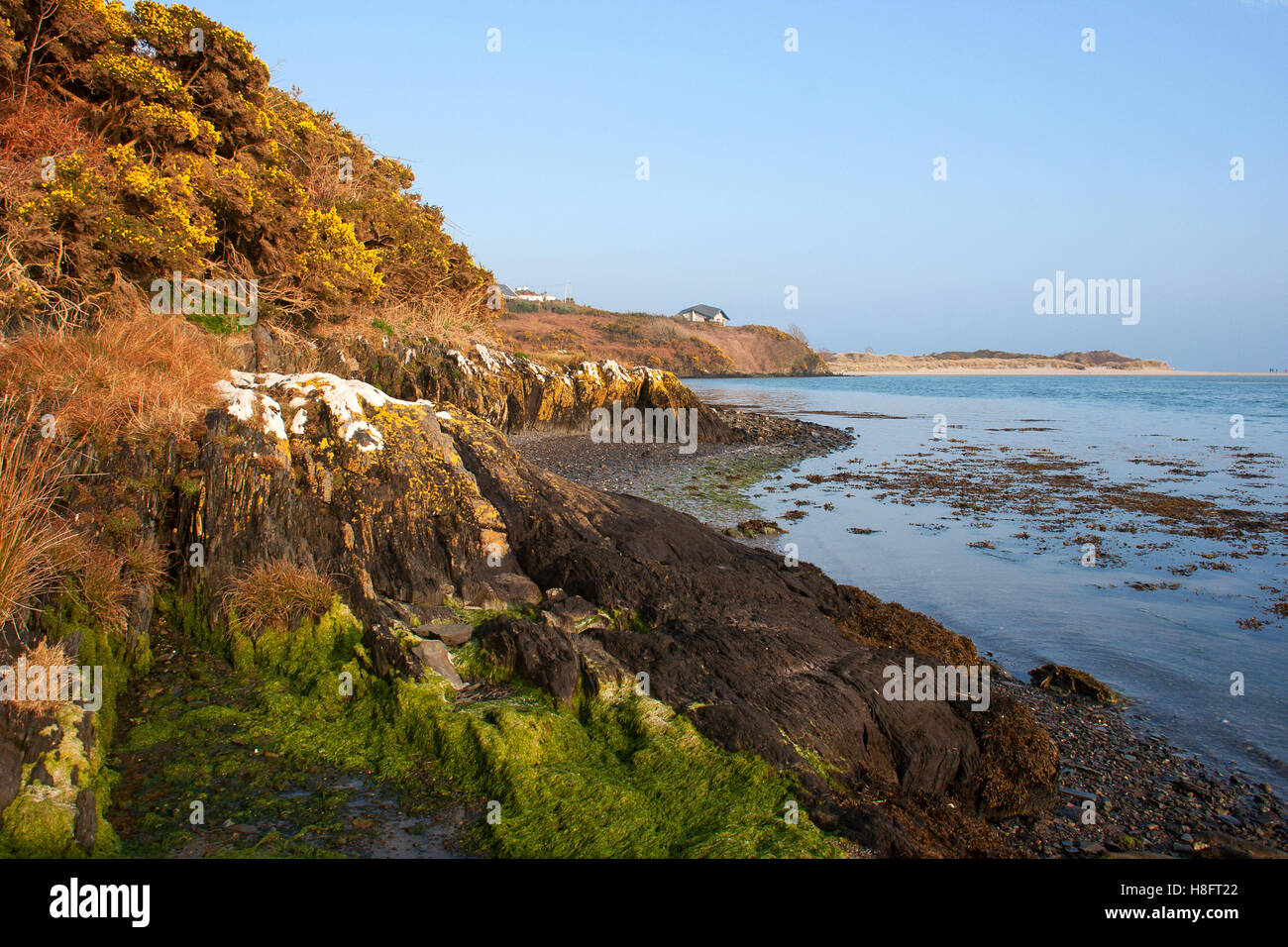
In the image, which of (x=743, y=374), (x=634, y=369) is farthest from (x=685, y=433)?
(x=743, y=374)

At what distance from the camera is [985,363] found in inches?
5778

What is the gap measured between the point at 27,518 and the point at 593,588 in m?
4.13

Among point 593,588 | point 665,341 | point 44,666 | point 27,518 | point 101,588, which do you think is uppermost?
point 665,341

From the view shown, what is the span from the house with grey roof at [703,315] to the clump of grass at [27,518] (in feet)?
398

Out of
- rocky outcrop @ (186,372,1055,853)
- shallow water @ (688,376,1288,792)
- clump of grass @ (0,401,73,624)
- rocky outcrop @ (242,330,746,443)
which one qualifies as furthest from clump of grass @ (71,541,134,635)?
shallow water @ (688,376,1288,792)

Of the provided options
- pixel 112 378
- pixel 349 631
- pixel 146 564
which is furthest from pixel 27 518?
pixel 349 631

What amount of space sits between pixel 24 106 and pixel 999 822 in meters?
14.4

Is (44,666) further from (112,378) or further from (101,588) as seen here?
(112,378)

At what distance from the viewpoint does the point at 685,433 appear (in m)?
28.4

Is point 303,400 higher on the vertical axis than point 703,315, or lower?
lower

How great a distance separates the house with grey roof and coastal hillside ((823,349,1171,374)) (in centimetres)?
1971

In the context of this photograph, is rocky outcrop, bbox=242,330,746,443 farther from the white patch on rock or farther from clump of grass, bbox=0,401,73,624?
clump of grass, bbox=0,401,73,624

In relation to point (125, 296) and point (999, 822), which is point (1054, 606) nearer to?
point (999, 822)

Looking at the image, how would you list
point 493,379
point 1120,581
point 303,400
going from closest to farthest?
point 303,400 < point 1120,581 < point 493,379
